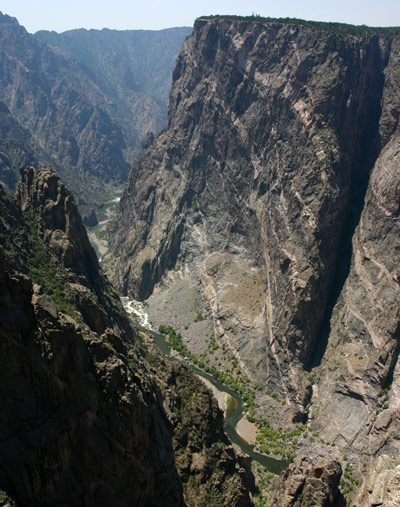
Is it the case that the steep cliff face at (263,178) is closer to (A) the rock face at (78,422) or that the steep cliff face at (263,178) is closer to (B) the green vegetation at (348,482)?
(B) the green vegetation at (348,482)

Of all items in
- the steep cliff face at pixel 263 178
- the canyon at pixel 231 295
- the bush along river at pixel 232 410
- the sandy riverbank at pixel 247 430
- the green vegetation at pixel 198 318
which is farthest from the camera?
the green vegetation at pixel 198 318

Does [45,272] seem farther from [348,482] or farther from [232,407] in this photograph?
[348,482]

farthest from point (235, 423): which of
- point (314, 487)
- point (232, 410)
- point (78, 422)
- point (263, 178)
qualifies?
point (263, 178)

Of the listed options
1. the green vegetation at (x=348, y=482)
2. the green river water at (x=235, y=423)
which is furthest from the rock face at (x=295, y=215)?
the green river water at (x=235, y=423)

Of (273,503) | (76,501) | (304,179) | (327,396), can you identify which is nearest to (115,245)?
(304,179)

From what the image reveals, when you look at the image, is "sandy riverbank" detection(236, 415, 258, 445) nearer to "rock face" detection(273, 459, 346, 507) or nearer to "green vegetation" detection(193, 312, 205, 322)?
"rock face" detection(273, 459, 346, 507)

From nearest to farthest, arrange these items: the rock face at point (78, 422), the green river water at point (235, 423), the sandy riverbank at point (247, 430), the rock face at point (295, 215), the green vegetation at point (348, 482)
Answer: the rock face at point (78, 422) < the green vegetation at point (348, 482) < the green river water at point (235, 423) < the sandy riverbank at point (247, 430) < the rock face at point (295, 215)

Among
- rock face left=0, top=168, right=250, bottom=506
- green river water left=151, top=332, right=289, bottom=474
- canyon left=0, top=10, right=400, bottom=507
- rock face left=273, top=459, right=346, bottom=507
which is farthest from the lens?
green river water left=151, top=332, right=289, bottom=474

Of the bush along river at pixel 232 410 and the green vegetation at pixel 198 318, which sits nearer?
the bush along river at pixel 232 410

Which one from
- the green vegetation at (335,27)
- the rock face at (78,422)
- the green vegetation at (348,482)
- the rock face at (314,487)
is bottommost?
the green vegetation at (348,482)

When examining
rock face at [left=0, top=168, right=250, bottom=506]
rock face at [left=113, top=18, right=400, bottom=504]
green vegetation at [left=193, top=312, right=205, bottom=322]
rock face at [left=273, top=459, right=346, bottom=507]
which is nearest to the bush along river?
rock face at [left=113, top=18, right=400, bottom=504]
